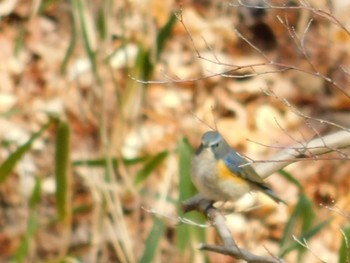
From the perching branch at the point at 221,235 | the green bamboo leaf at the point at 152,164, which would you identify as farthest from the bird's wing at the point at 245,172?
the green bamboo leaf at the point at 152,164

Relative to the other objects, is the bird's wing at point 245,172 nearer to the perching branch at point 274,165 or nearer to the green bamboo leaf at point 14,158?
the perching branch at point 274,165

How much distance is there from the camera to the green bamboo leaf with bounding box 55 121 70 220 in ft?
17.0

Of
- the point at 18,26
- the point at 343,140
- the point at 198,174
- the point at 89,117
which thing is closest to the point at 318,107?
the point at 89,117

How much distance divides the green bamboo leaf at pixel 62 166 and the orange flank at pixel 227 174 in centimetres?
98

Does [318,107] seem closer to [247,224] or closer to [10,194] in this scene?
[247,224]

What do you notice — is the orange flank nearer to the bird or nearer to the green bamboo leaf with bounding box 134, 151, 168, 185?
the bird

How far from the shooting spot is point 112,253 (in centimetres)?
674

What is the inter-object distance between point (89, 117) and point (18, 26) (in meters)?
0.92

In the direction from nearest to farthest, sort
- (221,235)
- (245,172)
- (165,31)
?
1. (221,235)
2. (245,172)
3. (165,31)

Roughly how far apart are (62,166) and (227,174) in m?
1.08

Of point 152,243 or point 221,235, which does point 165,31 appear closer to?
point 152,243

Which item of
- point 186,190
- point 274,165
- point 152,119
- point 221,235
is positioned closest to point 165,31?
point 186,190

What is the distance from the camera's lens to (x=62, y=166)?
17.3ft

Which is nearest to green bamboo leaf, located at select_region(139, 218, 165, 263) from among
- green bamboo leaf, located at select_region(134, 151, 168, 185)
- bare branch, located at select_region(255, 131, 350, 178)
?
green bamboo leaf, located at select_region(134, 151, 168, 185)
